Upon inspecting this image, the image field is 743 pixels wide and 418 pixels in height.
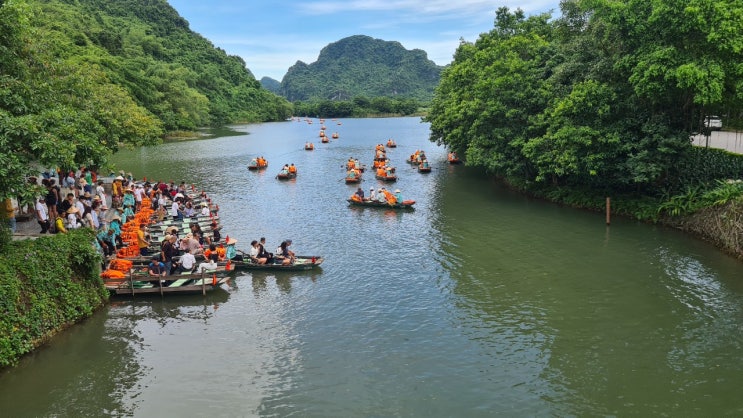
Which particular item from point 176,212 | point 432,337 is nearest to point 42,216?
point 176,212

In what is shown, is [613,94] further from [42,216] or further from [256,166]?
[256,166]

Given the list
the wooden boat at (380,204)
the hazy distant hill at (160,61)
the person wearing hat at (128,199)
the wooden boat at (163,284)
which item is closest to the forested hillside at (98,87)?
the hazy distant hill at (160,61)

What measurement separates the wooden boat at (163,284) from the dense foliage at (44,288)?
34.5 inches

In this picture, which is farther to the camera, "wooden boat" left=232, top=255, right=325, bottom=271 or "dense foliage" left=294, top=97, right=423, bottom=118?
"dense foliage" left=294, top=97, right=423, bottom=118

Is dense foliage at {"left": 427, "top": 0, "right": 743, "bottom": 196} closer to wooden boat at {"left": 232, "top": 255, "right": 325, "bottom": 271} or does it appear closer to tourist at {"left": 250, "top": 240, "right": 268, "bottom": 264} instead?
wooden boat at {"left": 232, "top": 255, "right": 325, "bottom": 271}

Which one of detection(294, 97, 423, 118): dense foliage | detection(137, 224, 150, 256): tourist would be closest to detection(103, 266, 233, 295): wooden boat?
detection(137, 224, 150, 256): tourist

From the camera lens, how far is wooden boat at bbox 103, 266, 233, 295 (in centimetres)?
1955

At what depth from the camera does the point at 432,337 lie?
16.8 metres

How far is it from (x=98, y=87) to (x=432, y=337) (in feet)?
108

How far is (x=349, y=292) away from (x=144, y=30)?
158113mm

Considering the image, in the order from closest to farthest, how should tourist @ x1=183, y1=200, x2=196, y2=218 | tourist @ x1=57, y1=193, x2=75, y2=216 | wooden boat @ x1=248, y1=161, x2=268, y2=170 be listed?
tourist @ x1=57, y1=193, x2=75, y2=216
tourist @ x1=183, y1=200, x2=196, y2=218
wooden boat @ x1=248, y1=161, x2=268, y2=170

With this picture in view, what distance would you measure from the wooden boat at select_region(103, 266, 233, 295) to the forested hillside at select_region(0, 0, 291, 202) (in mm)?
4737

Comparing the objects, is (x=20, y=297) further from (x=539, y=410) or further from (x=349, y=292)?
(x=539, y=410)

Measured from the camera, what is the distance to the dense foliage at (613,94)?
23.4 metres
